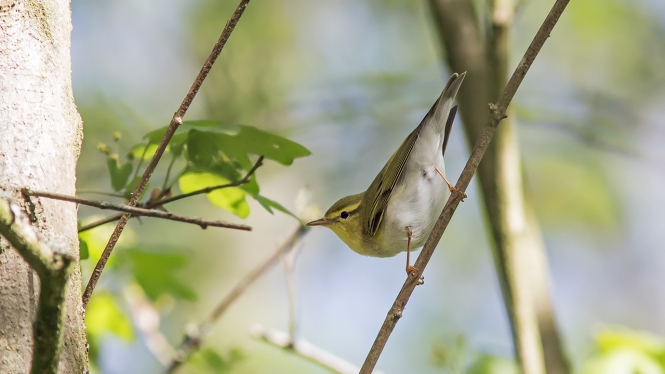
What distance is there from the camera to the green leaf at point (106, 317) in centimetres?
313

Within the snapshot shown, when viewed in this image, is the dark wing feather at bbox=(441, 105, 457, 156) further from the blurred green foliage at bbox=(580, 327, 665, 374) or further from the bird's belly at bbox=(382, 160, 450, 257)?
the blurred green foliage at bbox=(580, 327, 665, 374)

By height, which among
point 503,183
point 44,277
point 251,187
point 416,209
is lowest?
point 44,277

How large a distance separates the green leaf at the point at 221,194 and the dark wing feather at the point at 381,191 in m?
1.47

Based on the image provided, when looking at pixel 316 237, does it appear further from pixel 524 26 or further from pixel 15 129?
pixel 15 129

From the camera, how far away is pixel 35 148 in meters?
1.41

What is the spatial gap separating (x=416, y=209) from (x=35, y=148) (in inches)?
93.2

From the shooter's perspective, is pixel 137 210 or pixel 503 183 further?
pixel 503 183

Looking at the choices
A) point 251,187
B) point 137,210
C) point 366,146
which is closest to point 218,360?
point 251,187

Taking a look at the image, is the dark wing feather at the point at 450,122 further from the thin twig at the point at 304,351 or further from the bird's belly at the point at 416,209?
the thin twig at the point at 304,351

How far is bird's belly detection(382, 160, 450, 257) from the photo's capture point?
345cm

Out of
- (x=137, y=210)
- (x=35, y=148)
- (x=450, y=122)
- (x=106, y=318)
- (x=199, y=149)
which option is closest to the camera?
(x=137, y=210)

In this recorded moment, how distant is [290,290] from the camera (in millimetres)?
3127

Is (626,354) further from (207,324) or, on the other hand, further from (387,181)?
(207,324)

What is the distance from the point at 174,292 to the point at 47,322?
2174 mm
